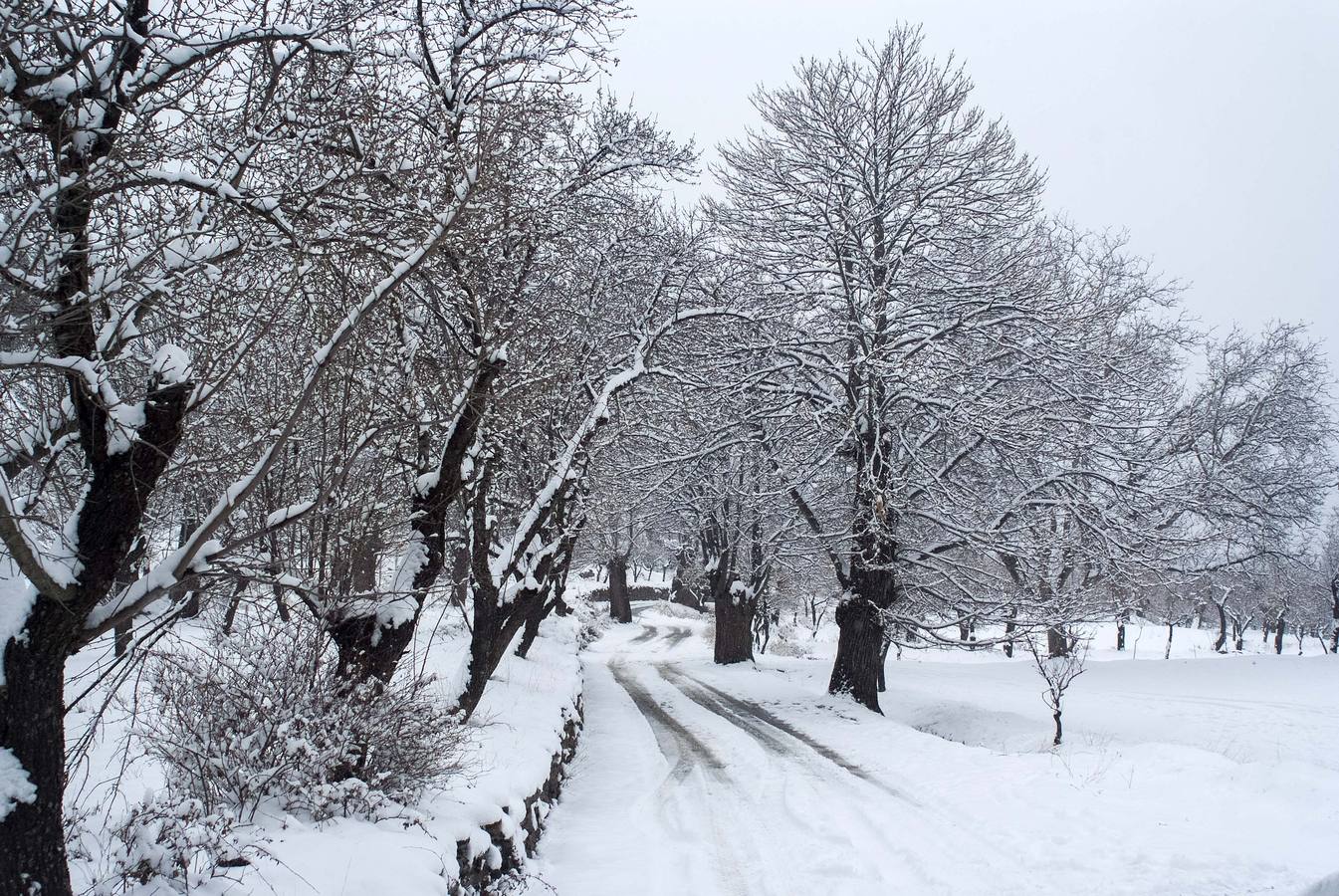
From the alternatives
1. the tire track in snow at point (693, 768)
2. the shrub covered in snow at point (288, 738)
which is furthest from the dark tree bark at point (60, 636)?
the tire track in snow at point (693, 768)

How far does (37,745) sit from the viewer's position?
2.97m

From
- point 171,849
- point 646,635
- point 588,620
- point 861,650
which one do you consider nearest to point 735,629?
point 861,650

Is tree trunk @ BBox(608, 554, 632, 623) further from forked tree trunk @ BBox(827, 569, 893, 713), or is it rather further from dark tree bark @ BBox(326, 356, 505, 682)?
dark tree bark @ BBox(326, 356, 505, 682)

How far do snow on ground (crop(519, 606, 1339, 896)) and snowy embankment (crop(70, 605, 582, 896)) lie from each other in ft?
2.07

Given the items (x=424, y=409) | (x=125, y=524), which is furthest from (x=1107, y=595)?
(x=125, y=524)

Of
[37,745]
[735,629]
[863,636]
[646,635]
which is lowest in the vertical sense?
[646,635]

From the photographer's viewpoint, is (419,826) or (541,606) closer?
(419,826)

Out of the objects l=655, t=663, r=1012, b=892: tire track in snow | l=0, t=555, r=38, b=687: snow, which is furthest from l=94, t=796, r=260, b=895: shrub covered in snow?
l=655, t=663, r=1012, b=892: tire track in snow

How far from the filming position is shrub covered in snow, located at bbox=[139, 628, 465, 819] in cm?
460

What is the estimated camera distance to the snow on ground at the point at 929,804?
6.12 meters

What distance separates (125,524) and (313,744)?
A: 2245 mm

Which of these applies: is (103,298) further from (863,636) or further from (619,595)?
(619,595)

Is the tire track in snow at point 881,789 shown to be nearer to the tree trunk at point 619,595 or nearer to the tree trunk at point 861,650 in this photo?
the tree trunk at point 861,650

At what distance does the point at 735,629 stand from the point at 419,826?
17.5 m
